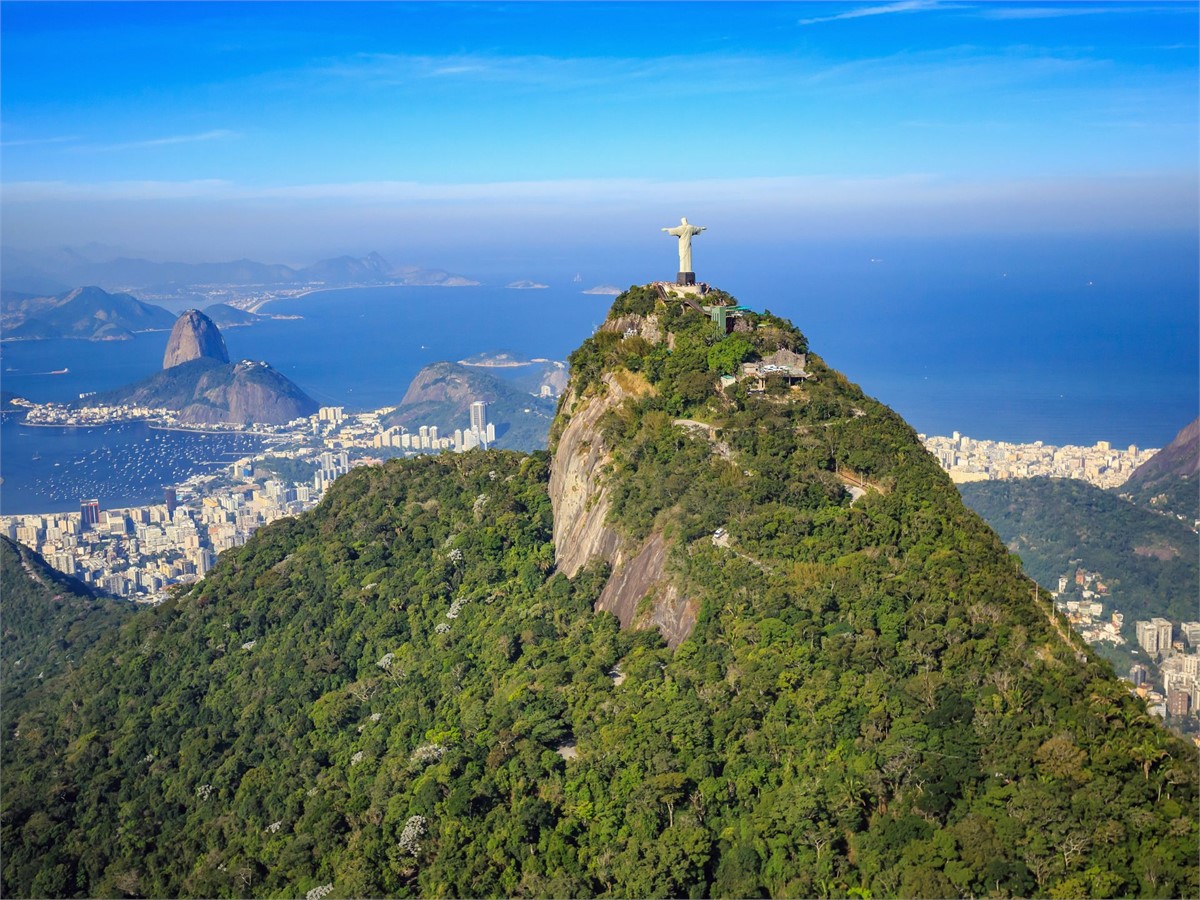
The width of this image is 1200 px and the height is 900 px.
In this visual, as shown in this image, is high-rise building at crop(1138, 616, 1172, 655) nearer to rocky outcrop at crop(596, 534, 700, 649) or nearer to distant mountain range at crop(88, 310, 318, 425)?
rocky outcrop at crop(596, 534, 700, 649)

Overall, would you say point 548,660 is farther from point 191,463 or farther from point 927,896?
point 191,463

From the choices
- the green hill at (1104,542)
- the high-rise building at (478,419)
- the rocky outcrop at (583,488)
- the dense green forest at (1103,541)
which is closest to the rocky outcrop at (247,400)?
the high-rise building at (478,419)

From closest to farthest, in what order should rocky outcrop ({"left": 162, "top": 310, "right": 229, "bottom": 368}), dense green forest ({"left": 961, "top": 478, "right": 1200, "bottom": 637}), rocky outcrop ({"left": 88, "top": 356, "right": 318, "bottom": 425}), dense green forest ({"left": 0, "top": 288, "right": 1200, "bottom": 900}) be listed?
dense green forest ({"left": 0, "top": 288, "right": 1200, "bottom": 900})
dense green forest ({"left": 961, "top": 478, "right": 1200, "bottom": 637})
rocky outcrop ({"left": 88, "top": 356, "right": 318, "bottom": 425})
rocky outcrop ({"left": 162, "top": 310, "right": 229, "bottom": 368})

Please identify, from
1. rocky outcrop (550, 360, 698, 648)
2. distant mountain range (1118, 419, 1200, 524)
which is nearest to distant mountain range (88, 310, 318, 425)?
distant mountain range (1118, 419, 1200, 524)

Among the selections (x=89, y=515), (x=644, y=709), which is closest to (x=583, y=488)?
(x=644, y=709)

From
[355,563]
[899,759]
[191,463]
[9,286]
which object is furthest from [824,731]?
[9,286]

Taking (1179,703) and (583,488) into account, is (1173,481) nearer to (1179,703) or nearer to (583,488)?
(1179,703)
